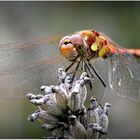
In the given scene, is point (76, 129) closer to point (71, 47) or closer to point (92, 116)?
point (92, 116)

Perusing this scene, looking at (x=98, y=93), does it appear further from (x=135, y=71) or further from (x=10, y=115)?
(x=135, y=71)

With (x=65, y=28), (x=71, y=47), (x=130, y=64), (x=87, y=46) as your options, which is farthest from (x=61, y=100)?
(x=65, y=28)

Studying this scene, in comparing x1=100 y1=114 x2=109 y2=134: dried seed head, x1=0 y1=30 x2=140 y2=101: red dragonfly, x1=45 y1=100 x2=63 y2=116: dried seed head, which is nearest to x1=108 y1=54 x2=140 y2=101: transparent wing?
x1=0 y1=30 x2=140 y2=101: red dragonfly

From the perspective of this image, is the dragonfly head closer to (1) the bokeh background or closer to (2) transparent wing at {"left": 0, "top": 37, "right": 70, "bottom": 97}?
(2) transparent wing at {"left": 0, "top": 37, "right": 70, "bottom": 97}

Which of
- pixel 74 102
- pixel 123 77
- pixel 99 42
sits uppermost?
pixel 99 42

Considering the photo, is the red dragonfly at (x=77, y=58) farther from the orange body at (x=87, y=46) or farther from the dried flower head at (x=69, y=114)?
the dried flower head at (x=69, y=114)

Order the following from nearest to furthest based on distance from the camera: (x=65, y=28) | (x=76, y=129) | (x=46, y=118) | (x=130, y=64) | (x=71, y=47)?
1. (x=76, y=129)
2. (x=46, y=118)
3. (x=71, y=47)
4. (x=130, y=64)
5. (x=65, y=28)

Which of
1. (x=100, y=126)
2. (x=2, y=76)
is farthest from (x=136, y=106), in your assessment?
(x=100, y=126)
